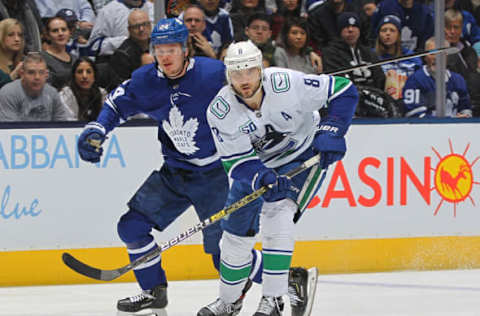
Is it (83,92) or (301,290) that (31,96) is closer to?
(83,92)

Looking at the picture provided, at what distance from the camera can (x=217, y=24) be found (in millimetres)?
5281

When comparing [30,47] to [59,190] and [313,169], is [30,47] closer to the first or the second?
[59,190]

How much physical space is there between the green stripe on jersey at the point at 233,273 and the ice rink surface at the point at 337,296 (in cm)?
54

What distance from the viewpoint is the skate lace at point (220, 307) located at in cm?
376

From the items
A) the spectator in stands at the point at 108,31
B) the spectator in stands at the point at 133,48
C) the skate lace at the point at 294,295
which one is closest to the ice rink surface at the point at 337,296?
the skate lace at the point at 294,295

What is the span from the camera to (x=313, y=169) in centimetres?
369

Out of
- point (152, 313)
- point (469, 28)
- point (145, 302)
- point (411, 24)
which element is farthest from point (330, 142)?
point (469, 28)

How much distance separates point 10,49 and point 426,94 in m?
2.46

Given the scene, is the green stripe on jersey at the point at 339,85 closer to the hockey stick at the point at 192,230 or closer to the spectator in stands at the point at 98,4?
the hockey stick at the point at 192,230

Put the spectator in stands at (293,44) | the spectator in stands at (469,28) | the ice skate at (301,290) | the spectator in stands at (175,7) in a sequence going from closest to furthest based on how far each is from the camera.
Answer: the ice skate at (301,290) → the spectator in stands at (175,7) → the spectator in stands at (293,44) → the spectator in stands at (469,28)

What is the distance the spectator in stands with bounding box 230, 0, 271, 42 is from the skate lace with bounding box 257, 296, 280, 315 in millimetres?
2159

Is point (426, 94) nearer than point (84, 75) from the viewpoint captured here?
No

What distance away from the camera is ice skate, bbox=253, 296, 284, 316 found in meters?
3.51

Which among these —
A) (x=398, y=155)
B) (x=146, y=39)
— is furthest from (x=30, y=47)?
(x=398, y=155)
